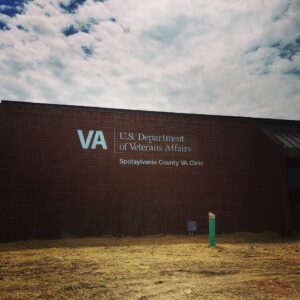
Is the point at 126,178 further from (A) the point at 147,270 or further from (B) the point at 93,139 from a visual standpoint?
(A) the point at 147,270

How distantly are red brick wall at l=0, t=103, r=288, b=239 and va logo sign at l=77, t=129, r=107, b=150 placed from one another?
184 mm

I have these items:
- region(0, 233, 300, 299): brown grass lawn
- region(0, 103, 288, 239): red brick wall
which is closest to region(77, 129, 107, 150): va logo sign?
region(0, 103, 288, 239): red brick wall

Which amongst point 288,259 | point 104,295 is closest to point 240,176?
point 288,259

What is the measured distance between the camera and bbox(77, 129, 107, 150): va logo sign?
48.1ft

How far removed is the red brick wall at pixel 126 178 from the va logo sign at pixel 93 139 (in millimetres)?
184

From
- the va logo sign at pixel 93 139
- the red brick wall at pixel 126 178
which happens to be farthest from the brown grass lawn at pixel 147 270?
the va logo sign at pixel 93 139

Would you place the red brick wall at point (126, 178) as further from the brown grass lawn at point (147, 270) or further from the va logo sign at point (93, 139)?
the brown grass lawn at point (147, 270)

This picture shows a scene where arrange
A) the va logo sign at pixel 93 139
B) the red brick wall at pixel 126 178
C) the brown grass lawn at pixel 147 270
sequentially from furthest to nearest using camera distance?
1. the va logo sign at pixel 93 139
2. the red brick wall at pixel 126 178
3. the brown grass lawn at pixel 147 270

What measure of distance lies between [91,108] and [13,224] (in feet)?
18.7

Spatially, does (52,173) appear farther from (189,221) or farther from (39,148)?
(189,221)

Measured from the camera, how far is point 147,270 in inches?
311

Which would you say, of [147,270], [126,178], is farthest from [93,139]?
[147,270]

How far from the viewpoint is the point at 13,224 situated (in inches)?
529

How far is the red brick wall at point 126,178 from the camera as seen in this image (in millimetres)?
13781
